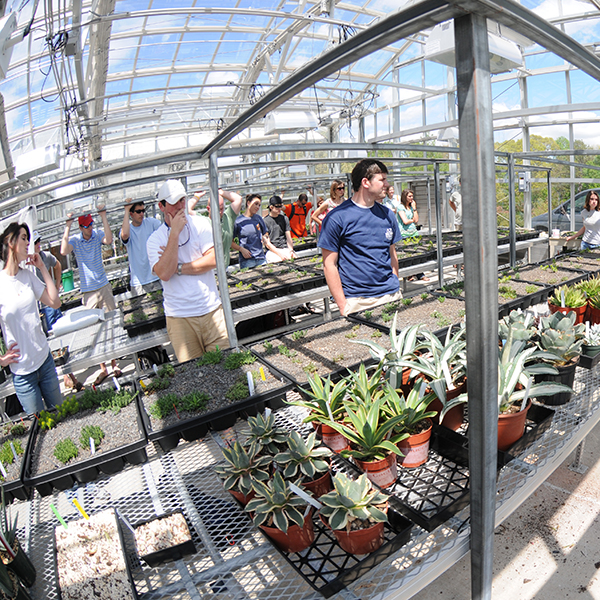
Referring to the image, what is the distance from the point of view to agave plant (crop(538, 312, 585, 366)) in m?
1.75

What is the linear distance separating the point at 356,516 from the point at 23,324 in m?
2.46

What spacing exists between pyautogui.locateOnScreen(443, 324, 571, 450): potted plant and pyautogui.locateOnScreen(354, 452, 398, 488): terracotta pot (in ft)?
0.89

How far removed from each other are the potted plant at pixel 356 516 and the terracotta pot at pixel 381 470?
13 cm

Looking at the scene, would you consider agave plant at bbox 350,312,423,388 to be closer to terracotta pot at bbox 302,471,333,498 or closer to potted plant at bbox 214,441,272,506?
terracotta pot at bbox 302,471,333,498

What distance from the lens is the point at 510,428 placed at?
1378 millimetres

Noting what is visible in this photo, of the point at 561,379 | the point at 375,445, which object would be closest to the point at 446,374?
the point at 375,445

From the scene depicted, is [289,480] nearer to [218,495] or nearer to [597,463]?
[218,495]

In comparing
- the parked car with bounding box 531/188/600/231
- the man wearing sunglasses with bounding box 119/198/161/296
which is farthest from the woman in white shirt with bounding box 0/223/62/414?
the parked car with bounding box 531/188/600/231

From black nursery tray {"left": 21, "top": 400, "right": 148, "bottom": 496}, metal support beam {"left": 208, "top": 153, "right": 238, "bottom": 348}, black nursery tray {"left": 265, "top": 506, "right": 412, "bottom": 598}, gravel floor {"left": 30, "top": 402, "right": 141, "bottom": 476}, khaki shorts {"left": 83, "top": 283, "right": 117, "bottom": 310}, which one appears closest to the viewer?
black nursery tray {"left": 265, "top": 506, "right": 412, "bottom": 598}

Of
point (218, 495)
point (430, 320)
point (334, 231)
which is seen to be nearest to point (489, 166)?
point (218, 495)

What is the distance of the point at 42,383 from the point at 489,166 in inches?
117

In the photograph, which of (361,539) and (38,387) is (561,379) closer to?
(361,539)

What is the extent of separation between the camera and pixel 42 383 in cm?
284

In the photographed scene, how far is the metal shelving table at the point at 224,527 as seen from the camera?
43.3 inches
